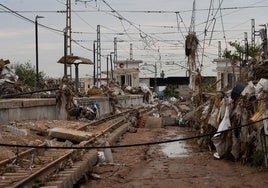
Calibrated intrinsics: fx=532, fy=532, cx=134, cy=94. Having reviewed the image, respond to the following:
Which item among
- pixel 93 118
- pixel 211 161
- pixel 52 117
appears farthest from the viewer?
pixel 93 118

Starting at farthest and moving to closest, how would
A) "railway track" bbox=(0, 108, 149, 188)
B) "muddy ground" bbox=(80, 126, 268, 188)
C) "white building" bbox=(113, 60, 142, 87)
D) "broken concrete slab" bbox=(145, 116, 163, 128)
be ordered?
"white building" bbox=(113, 60, 142, 87) → "broken concrete slab" bbox=(145, 116, 163, 128) → "muddy ground" bbox=(80, 126, 268, 188) → "railway track" bbox=(0, 108, 149, 188)

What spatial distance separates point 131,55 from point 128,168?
276ft

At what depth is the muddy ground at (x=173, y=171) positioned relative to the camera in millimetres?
12344

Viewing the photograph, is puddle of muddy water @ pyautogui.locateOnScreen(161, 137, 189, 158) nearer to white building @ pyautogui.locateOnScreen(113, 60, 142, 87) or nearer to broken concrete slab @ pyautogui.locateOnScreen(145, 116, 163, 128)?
broken concrete slab @ pyautogui.locateOnScreen(145, 116, 163, 128)

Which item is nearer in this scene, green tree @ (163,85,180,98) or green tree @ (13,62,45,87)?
green tree @ (13,62,45,87)

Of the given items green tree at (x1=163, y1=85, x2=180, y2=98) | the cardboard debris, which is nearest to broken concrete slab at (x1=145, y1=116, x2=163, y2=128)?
the cardboard debris

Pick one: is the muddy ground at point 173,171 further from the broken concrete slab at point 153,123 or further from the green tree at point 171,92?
the green tree at point 171,92

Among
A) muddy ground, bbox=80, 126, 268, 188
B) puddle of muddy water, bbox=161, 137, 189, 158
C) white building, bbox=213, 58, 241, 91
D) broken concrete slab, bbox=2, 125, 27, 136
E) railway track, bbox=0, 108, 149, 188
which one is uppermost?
white building, bbox=213, 58, 241, 91

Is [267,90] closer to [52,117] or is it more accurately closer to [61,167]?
[61,167]

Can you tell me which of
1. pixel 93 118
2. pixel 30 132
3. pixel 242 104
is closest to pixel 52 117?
pixel 93 118

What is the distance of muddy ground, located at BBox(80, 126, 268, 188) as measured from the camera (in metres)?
12.3

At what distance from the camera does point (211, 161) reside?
1614 centimetres

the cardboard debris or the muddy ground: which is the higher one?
the cardboard debris

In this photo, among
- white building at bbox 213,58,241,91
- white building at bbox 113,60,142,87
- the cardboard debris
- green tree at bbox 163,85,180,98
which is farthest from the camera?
green tree at bbox 163,85,180,98
